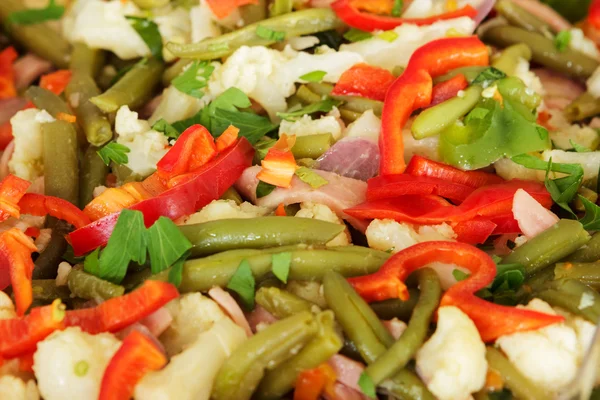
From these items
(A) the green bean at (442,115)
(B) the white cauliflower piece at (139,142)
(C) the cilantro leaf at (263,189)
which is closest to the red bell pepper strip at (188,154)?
(B) the white cauliflower piece at (139,142)

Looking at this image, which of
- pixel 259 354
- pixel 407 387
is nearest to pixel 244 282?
pixel 259 354

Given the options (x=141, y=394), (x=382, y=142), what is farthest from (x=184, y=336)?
(x=382, y=142)

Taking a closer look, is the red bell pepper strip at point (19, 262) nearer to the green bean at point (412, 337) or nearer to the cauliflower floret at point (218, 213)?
the cauliflower floret at point (218, 213)

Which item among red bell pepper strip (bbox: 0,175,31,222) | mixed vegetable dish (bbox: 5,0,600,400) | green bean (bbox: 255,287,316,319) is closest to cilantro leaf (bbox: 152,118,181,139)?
mixed vegetable dish (bbox: 5,0,600,400)

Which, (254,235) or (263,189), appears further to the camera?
(263,189)

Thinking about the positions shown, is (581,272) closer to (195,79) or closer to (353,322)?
(353,322)

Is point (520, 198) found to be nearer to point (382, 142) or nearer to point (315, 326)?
point (382, 142)

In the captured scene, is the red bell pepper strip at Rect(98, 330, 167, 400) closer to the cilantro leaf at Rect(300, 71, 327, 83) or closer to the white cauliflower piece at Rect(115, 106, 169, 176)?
the white cauliflower piece at Rect(115, 106, 169, 176)
